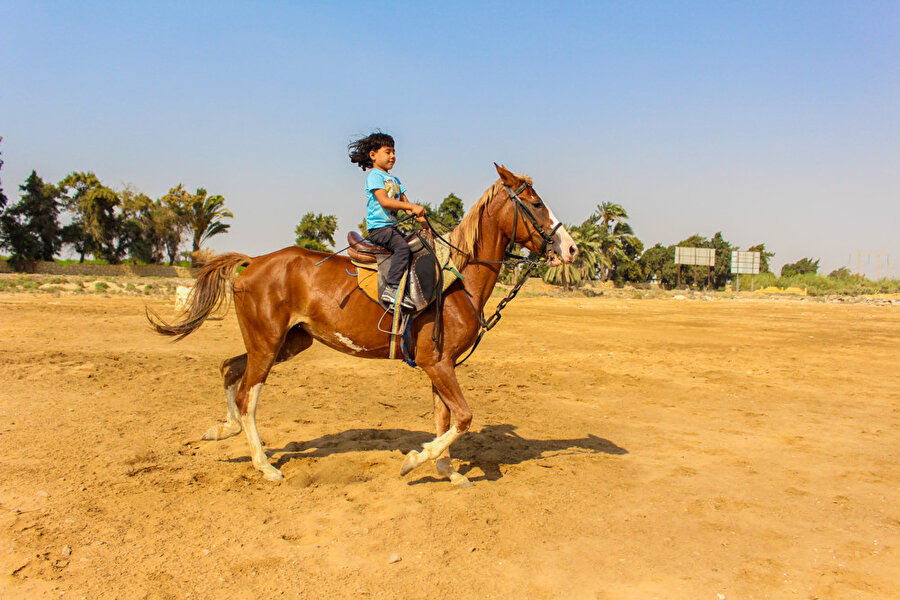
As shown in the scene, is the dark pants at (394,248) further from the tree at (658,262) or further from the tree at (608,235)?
the tree at (658,262)

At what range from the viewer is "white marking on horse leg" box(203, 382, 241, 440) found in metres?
6.42

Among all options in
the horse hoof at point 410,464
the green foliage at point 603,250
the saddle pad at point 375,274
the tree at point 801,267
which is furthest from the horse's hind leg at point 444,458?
the tree at point 801,267

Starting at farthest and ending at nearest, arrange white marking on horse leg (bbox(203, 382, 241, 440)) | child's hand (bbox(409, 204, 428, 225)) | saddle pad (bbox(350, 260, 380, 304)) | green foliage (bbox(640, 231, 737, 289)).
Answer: green foliage (bbox(640, 231, 737, 289)) < white marking on horse leg (bbox(203, 382, 241, 440)) < saddle pad (bbox(350, 260, 380, 304)) < child's hand (bbox(409, 204, 428, 225))

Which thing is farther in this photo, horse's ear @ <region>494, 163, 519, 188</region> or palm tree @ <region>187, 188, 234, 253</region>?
palm tree @ <region>187, 188, 234, 253</region>

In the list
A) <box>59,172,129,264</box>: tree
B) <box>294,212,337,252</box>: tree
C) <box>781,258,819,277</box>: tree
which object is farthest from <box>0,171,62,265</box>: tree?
<box>781,258,819,277</box>: tree

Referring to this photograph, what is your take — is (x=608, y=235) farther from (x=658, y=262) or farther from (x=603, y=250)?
(x=658, y=262)

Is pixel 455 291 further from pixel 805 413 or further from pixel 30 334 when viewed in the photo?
pixel 30 334

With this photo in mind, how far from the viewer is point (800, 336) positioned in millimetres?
18516

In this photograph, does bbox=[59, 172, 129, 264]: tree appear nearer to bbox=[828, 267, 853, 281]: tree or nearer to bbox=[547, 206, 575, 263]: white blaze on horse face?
bbox=[547, 206, 575, 263]: white blaze on horse face

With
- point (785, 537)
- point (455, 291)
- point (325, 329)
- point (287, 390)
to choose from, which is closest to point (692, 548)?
point (785, 537)

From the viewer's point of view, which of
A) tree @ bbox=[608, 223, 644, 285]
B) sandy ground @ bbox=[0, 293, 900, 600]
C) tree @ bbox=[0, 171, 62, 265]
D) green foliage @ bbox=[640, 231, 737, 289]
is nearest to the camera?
sandy ground @ bbox=[0, 293, 900, 600]

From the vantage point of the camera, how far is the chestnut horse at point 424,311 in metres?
5.45

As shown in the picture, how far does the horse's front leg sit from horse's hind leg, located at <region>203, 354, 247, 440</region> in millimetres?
2358

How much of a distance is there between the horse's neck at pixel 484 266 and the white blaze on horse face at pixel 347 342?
1.32 meters
